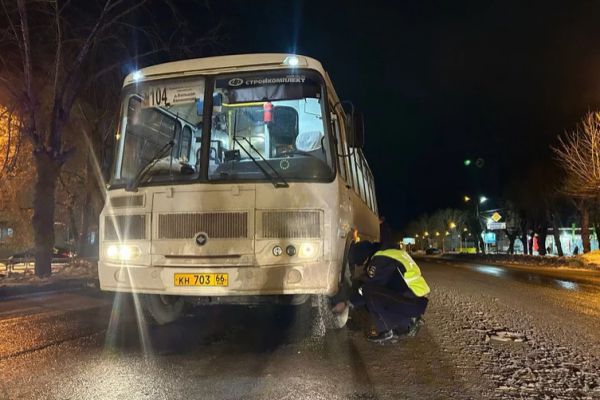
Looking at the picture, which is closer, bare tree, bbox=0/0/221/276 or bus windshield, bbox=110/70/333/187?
bus windshield, bbox=110/70/333/187

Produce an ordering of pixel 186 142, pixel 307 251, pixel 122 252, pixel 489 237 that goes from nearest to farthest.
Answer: pixel 307 251 < pixel 122 252 < pixel 186 142 < pixel 489 237

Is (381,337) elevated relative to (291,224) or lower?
lower

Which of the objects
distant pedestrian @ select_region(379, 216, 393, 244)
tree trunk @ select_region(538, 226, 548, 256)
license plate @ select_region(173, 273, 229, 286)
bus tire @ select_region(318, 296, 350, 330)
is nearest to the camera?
license plate @ select_region(173, 273, 229, 286)

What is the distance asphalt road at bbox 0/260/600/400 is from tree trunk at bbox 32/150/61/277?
26.3 feet

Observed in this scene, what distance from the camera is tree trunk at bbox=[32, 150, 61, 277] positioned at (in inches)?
674

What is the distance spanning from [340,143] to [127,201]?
2787mm

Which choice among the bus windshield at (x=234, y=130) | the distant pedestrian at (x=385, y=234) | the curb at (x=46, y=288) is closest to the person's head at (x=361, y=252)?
the distant pedestrian at (x=385, y=234)

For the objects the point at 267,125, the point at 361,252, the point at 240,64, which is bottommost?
the point at 361,252

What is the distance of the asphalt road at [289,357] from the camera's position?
4.88 m

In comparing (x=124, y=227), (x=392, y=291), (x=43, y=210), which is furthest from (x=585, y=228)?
(x=124, y=227)

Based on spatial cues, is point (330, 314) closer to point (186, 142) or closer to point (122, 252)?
point (122, 252)

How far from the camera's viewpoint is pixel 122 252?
253 inches

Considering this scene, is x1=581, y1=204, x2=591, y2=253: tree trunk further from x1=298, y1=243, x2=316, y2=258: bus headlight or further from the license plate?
the license plate

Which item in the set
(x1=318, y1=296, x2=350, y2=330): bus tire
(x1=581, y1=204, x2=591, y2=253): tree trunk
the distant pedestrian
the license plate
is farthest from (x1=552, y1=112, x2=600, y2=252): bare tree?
the license plate
